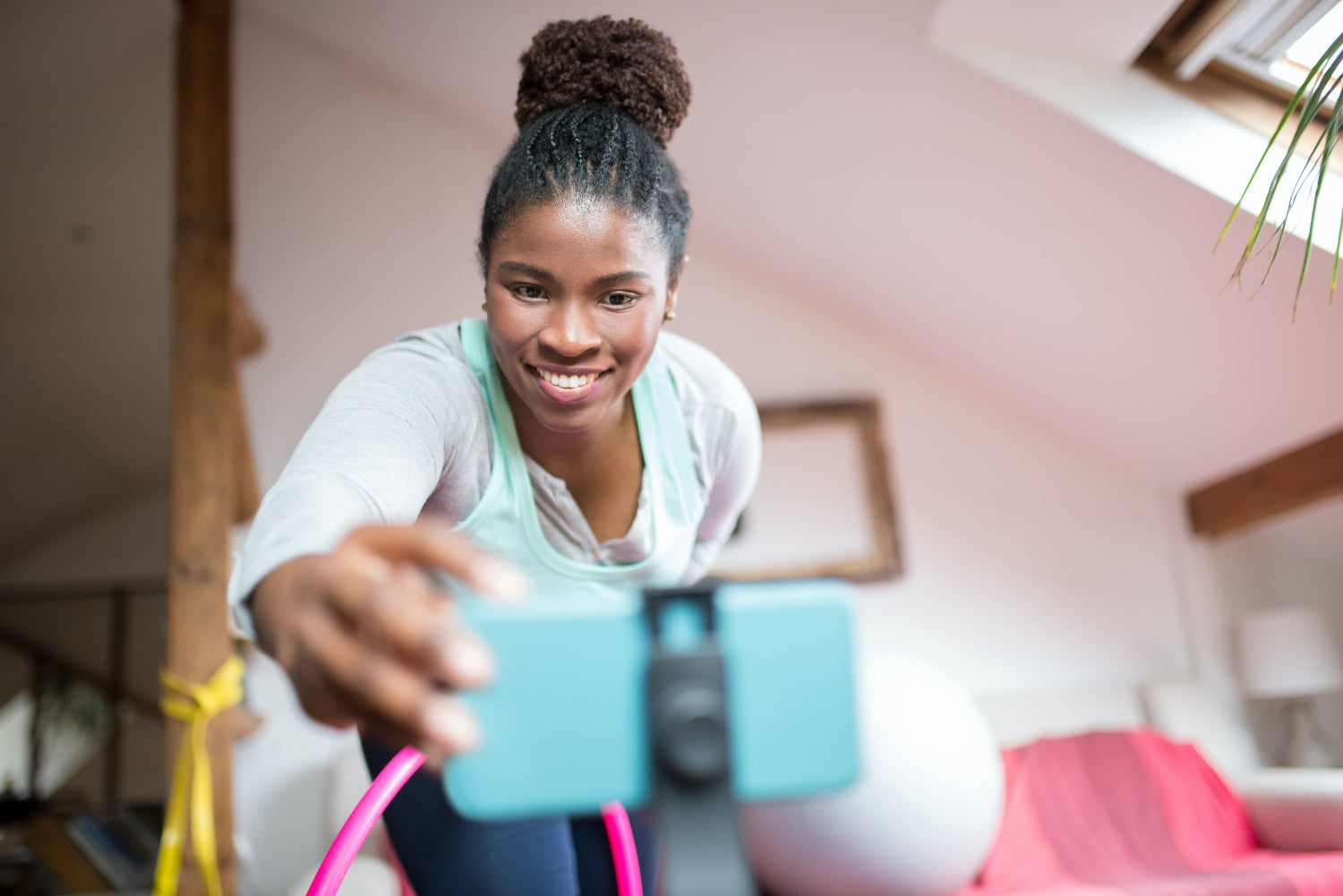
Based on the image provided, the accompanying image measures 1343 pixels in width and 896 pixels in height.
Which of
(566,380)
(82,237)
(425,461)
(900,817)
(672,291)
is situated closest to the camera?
(425,461)

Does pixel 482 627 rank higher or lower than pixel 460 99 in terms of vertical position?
lower

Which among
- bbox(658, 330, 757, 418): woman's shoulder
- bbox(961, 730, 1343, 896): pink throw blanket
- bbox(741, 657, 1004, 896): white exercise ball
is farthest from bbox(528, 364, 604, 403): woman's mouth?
bbox(961, 730, 1343, 896): pink throw blanket

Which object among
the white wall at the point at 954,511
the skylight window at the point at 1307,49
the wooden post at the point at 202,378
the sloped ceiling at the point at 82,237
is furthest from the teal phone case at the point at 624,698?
the sloped ceiling at the point at 82,237

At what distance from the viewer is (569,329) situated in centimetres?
78

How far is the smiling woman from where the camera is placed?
62cm

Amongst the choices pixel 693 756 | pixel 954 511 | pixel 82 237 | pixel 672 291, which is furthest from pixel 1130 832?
pixel 82 237

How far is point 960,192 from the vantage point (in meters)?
2.37

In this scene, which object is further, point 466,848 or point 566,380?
point 466,848

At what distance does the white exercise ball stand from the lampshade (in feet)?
4.22

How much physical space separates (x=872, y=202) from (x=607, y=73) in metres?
1.71

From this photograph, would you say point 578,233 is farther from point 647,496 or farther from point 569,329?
point 647,496

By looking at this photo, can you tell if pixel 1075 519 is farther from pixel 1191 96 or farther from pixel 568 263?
pixel 568 263

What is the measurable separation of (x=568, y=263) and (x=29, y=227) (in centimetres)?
377

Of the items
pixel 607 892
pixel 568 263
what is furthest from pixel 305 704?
pixel 607 892
